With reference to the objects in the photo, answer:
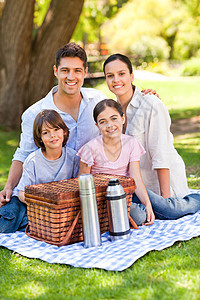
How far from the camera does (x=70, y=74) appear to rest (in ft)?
14.0

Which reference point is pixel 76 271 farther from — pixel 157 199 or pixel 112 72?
pixel 112 72

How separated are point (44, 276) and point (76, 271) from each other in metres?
0.21

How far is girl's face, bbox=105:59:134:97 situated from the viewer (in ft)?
13.9

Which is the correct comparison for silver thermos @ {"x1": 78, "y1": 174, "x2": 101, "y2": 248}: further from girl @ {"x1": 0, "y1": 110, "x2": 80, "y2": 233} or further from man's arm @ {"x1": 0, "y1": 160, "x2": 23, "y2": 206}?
man's arm @ {"x1": 0, "y1": 160, "x2": 23, "y2": 206}

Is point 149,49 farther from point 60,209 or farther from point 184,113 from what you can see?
point 60,209

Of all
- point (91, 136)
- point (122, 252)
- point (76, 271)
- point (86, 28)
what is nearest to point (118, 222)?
point (122, 252)

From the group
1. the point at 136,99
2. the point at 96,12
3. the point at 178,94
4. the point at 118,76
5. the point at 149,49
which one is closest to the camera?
the point at 118,76

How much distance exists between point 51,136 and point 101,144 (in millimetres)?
478

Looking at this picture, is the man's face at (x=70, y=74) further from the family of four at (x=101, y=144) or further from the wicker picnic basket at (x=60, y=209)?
the wicker picnic basket at (x=60, y=209)

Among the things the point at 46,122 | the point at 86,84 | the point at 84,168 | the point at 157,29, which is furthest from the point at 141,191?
the point at 157,29

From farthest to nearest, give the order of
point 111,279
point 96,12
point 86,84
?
point 86,84 → point 96,12 → point 111,279

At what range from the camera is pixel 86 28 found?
13961 millimetres

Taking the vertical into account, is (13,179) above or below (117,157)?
below

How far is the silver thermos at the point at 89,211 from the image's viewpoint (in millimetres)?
3316
